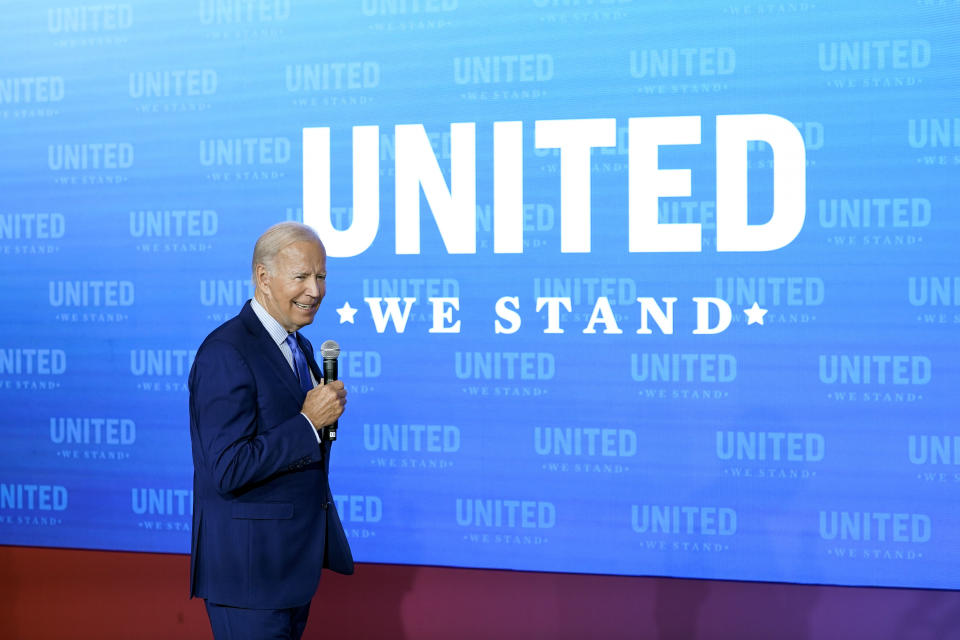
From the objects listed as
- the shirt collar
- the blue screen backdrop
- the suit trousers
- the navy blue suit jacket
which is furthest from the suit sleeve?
the blue screen backdrop

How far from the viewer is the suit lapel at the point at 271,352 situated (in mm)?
2070

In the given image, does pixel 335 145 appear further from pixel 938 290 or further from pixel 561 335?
pixel 938 290

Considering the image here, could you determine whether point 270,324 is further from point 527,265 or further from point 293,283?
point 527,265

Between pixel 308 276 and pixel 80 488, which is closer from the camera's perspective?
pixel 308 276

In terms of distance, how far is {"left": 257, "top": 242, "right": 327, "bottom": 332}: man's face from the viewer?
2.10m

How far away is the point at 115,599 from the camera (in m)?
3.64

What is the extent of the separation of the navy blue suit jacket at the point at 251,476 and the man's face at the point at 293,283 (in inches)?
2.3

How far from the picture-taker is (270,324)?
2.12m

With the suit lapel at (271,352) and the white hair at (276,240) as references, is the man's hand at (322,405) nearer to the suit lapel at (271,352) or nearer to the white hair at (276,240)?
the suit lapel at (271,352)

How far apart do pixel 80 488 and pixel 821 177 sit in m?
2.94

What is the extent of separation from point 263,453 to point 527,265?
1.56m

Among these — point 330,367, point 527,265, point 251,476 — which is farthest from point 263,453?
point 527,265

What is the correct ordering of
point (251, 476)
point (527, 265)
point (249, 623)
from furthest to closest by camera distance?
1. point (527, 265)
2. point (249, 623)
3. point (251, 476)

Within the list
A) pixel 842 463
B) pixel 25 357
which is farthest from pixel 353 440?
pixel 842 463
